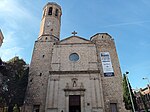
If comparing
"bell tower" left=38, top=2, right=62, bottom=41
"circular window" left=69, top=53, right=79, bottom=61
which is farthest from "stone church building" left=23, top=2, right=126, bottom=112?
"bell tower" left=38, top=2, right=62, bottom=41

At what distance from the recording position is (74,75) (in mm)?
21422

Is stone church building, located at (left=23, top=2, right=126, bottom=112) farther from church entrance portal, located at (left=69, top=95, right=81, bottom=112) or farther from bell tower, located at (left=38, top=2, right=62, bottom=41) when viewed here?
bell tower, located at (left=38, top=2, right=62, bottom=41)

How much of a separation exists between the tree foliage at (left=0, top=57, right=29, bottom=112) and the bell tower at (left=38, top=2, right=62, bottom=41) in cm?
696

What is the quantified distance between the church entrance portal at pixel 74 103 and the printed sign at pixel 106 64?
5.60m

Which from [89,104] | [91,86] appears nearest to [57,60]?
[91,86]

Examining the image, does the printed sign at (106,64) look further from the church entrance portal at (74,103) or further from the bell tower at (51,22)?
the bell tower at (51,22)

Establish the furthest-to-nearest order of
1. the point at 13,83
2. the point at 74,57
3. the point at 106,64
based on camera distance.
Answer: the point at 74,57 → the point at 106,64 → the point at 13,83

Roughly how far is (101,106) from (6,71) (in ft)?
43.8

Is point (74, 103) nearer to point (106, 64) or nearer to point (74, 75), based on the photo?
point (74, 75)

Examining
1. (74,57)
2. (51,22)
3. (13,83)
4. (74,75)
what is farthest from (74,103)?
(51,22)

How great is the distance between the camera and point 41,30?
27406 mm

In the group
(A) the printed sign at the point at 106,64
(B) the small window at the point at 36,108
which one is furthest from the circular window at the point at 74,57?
(B) the small window at the point at 36,108

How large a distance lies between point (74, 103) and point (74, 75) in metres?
3.91

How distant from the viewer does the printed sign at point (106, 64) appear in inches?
862
